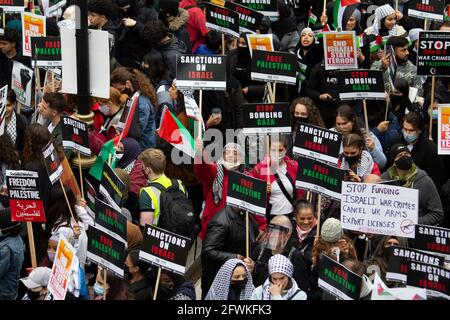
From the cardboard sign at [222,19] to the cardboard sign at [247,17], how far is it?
0.32 metres

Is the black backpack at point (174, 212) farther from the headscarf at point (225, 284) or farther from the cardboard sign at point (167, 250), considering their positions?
the cardboard sign at point (167, 250)

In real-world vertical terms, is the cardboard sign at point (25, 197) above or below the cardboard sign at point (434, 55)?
below

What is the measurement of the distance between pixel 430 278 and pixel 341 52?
569 centimetres

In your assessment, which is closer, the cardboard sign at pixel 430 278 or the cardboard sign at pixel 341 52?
the cardboard sign at pixel 430 278

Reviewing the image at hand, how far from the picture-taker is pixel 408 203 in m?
11.6

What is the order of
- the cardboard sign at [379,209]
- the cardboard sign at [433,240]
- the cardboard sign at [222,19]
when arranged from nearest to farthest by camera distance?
the cardboard sign at [433,240], the cardboard sign at [379,209], the cardboard sign at [222,19]

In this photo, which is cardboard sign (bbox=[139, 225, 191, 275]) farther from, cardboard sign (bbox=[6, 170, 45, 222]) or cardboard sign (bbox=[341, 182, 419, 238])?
cardboard sign (bbox=[341, 182, 419, 238])

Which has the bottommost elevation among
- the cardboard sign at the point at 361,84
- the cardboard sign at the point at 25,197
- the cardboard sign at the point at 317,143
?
the cardboard sign at the point at 25,197

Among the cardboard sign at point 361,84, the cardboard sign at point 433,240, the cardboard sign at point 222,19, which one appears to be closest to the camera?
the cardboard sign at point 433,240

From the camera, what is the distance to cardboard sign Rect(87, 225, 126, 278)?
1067 cm

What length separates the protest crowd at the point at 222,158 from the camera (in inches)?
429

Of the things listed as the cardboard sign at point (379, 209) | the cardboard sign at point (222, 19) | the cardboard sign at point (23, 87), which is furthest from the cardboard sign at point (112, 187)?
the cardboard sign at point (222, 19)

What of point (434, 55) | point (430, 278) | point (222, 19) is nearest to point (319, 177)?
point (430, 278)
